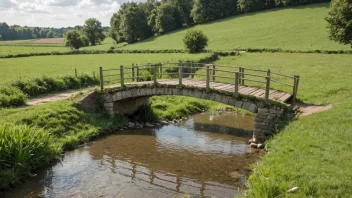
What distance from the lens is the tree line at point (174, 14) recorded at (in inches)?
3388

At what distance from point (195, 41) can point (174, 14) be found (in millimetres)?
47024

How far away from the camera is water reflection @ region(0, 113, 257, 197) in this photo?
10555 millimetres

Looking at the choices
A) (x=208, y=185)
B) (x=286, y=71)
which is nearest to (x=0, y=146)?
(x=208, y=185)

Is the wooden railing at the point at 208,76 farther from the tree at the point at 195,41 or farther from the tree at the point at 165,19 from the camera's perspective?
the tree at the point at 165,19

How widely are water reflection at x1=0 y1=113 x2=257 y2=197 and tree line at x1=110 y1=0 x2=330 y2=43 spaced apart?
73411 millimetres

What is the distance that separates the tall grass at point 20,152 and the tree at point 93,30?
94.7 meters

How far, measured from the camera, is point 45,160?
41.4ft

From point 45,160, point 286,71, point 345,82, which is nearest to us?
point 45,160

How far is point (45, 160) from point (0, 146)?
208 centimetres

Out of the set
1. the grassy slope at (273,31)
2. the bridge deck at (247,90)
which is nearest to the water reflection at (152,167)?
the bridge deck at (247,90)

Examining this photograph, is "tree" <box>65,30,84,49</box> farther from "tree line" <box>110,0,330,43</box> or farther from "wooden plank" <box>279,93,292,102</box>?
"wooden plank" <box>279,93,292,102</box>

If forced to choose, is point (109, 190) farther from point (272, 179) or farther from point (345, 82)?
point (345, 82)

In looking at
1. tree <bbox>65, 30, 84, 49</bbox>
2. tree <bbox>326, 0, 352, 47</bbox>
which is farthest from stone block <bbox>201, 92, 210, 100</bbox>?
tree <bbox>65, 30, 84, 49</bbox>

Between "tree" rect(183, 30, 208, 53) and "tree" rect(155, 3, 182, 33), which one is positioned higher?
"tree" rect(155, 3, 182, 33)
